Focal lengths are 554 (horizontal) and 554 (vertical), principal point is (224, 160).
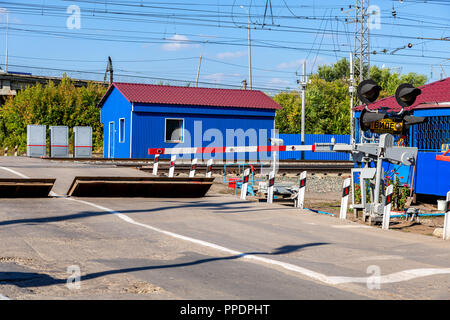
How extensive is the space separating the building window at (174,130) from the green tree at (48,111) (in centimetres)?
1422

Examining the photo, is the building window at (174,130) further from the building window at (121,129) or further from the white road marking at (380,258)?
the white road marking at (380,258)

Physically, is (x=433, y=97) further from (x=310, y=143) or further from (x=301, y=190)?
(x=310, y=143)

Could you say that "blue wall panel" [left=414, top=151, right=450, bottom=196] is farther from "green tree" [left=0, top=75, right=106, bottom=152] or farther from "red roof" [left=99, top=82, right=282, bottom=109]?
"green tree" [left=0, top=75, right=106, bottom=152]

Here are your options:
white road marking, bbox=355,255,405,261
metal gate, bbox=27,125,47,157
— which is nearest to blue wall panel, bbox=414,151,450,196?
white road marking, bbox=355,255,405,261

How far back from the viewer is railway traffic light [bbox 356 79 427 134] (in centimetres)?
1070

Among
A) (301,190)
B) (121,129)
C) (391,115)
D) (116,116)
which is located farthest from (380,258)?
(116,116)

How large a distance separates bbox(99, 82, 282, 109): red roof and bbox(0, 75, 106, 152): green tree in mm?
10402

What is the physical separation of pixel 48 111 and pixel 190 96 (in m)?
17.1

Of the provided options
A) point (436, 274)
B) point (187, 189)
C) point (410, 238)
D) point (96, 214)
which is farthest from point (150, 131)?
point (436, 274)

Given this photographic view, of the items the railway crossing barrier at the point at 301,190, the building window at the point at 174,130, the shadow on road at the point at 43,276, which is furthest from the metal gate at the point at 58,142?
the shadow on road at the point at 43,276

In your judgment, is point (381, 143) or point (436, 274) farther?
point (381, 143)

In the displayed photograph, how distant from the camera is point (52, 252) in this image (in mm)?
7430
